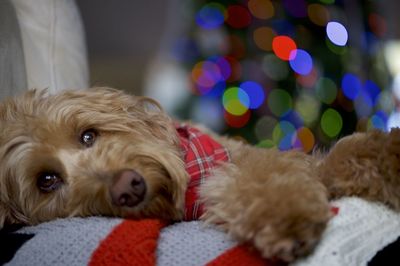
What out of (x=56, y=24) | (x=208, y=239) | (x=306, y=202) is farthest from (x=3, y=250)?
(x=56, y=24)

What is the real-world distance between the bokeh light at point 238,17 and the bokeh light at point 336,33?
0.62 metres

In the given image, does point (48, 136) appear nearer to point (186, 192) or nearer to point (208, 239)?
point (186, 192)

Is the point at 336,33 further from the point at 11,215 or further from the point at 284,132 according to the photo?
the point at 11,215

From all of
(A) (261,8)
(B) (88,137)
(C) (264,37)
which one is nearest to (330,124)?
(C) (264,37)

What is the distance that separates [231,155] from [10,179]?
0.66 metres

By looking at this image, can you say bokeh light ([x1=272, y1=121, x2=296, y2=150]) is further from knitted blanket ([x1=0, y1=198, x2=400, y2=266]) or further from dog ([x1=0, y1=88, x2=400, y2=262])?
knitted blanket ([x1=0, y1=198, x2=400, y2=266])

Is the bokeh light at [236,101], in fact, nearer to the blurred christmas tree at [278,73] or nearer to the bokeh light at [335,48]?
the blurred christmas tree at [278,73]

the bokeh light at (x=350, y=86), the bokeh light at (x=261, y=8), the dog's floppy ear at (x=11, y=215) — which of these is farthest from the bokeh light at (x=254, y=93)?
the dog's floppy ear at (x=11, y=215)

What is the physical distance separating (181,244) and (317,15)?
3.09 meters

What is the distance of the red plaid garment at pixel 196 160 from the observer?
4.30ft

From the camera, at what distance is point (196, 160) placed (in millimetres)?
1444

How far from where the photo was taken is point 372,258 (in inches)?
37.9

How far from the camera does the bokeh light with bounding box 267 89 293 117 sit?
3.69 meters

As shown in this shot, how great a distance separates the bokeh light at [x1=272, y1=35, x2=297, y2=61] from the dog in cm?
219
